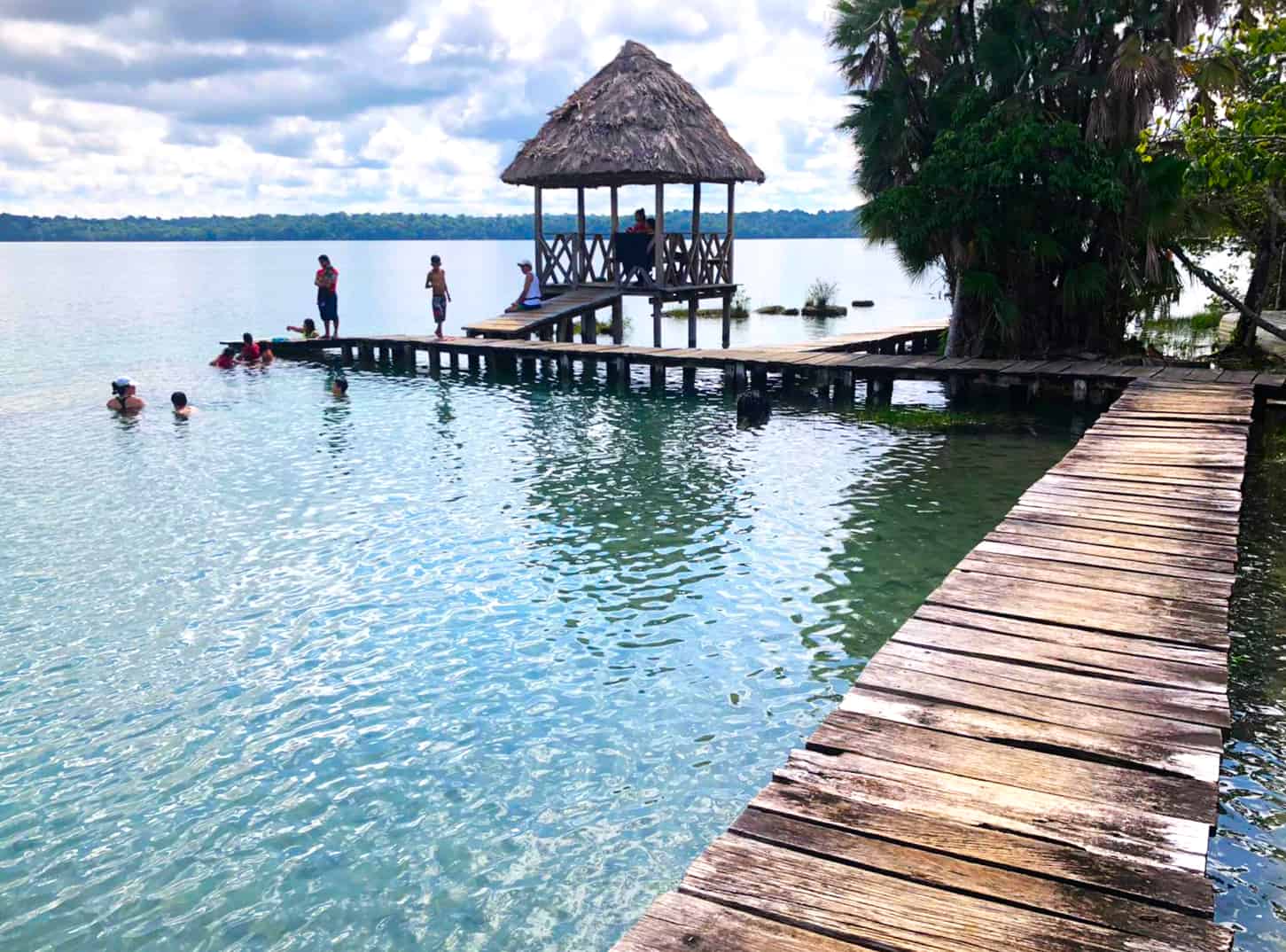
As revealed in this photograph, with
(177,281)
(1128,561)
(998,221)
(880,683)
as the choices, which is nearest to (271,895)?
(880,683)

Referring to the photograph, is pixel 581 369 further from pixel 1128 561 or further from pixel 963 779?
pixel 963 779

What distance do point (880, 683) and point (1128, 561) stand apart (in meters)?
2.62

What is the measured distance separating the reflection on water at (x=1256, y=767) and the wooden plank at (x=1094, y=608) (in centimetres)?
88

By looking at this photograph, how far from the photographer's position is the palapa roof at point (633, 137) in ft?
70.7

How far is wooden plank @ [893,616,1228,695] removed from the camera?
456cm

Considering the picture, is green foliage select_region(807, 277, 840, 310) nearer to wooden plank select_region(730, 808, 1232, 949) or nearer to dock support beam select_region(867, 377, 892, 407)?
dock support beam select_region(867, 377, 892, 407)

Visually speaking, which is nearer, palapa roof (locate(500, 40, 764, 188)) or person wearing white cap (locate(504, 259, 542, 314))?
palapa roof (locate(500, 40, 764, 188))

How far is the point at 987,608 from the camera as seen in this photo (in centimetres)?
556

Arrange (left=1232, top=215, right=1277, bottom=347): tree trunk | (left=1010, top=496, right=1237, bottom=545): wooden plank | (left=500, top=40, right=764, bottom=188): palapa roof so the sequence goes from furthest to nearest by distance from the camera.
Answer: (left=500, top=40, right=764, bottom=188): palapa roof < (left=1232, top=215, right=1277, bottom=347): tree trunk < (left=1010, top=496, right=1237, bottom=545): wooden plank

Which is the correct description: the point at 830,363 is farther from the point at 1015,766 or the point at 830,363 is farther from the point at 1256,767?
the point at 1015,766

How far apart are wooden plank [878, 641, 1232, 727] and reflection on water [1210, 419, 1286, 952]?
2.91ft

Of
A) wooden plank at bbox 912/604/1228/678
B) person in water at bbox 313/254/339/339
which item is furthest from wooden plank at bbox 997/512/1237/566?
person in water at bbox 313/254/339/339

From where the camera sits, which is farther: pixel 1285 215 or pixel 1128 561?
pixel 1285 215

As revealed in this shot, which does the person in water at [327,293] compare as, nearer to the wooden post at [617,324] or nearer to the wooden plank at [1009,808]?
the wooden post at [617,324]
